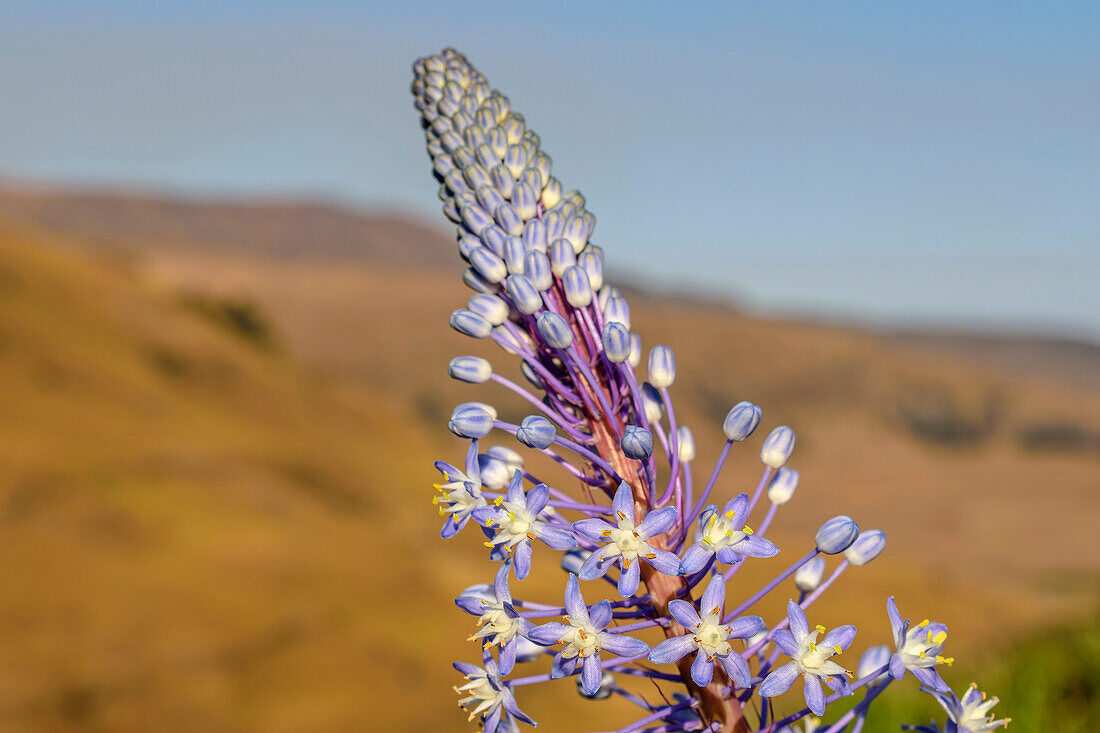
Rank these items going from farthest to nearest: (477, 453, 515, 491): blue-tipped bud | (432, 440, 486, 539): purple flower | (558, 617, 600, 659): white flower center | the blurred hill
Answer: the blurred hill, (477, 453, 515, 491): blue-tipped bud, (432, 440, 486, 539): purple flower, (558, 617, 600, 659): white flower center

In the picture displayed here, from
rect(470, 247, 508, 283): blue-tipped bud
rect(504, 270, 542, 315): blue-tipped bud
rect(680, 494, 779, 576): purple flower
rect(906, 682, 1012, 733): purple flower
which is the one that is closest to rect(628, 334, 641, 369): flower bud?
rect(504, 270, 542, 315): blue-tipped bud

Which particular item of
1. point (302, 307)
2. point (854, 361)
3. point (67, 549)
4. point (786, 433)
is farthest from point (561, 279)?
point (854, 361)

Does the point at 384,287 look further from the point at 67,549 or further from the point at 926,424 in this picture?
the point at 67,549

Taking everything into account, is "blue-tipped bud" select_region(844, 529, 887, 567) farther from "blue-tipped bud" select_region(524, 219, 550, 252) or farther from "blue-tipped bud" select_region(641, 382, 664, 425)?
"blue-tipped bud" select_region(524, 219, 550, 252)

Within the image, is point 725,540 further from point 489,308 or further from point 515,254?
point 515,254

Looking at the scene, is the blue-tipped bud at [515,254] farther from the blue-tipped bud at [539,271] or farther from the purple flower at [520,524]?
the purple flower at [520,524]

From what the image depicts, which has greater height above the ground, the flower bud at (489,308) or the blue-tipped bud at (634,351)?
the flower bud at (489,308)

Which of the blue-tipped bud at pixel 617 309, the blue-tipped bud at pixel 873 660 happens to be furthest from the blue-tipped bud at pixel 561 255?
the blue-tipped bud at pixel 873 660
